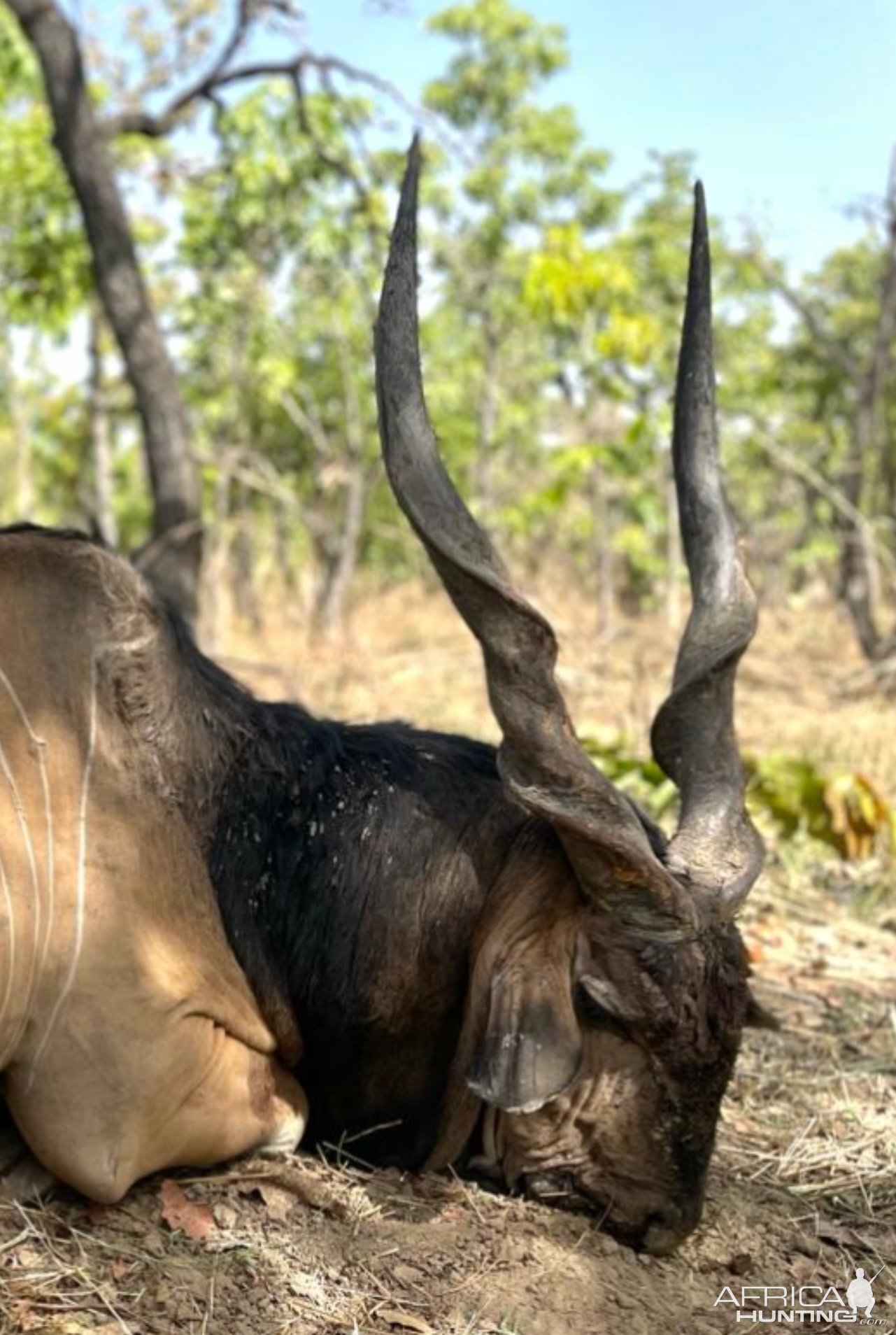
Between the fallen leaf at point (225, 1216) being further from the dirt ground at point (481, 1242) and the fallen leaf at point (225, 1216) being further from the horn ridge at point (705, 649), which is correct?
the horn ridge at point (705, 649)

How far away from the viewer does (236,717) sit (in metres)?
3.48

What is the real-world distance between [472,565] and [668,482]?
→ 18114 mm

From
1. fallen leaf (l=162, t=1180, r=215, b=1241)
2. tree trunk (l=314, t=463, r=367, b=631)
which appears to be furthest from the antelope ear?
tree trunk (l=314, t=463, r=367, b=631)

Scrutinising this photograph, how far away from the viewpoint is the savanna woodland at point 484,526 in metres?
2.99

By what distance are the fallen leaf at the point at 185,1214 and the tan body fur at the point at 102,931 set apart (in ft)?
0.22

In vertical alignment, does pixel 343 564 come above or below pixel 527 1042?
above

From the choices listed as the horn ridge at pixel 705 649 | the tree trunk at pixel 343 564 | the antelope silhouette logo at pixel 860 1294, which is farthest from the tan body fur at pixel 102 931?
the tree trunk at pixel 343 564

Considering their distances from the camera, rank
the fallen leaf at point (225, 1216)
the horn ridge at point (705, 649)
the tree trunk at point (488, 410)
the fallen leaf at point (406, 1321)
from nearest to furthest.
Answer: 1. the fallen leaf at point (406, 1321)
2. the fallen leaf at point (225, 1216)
3. the horn ridge at point (705, 649)
4. the tree trunk at point (488, 410)

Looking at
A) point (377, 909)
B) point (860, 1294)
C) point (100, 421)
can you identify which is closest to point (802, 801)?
point (860, 1294)

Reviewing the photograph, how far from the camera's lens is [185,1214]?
3.04 meters

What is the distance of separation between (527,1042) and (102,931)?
0.86 m

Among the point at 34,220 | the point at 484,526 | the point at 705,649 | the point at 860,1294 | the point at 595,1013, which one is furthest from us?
the point at 484,526

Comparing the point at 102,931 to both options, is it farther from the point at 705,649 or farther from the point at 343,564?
the point at 343,564

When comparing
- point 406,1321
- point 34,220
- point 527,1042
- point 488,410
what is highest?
point 488,410
